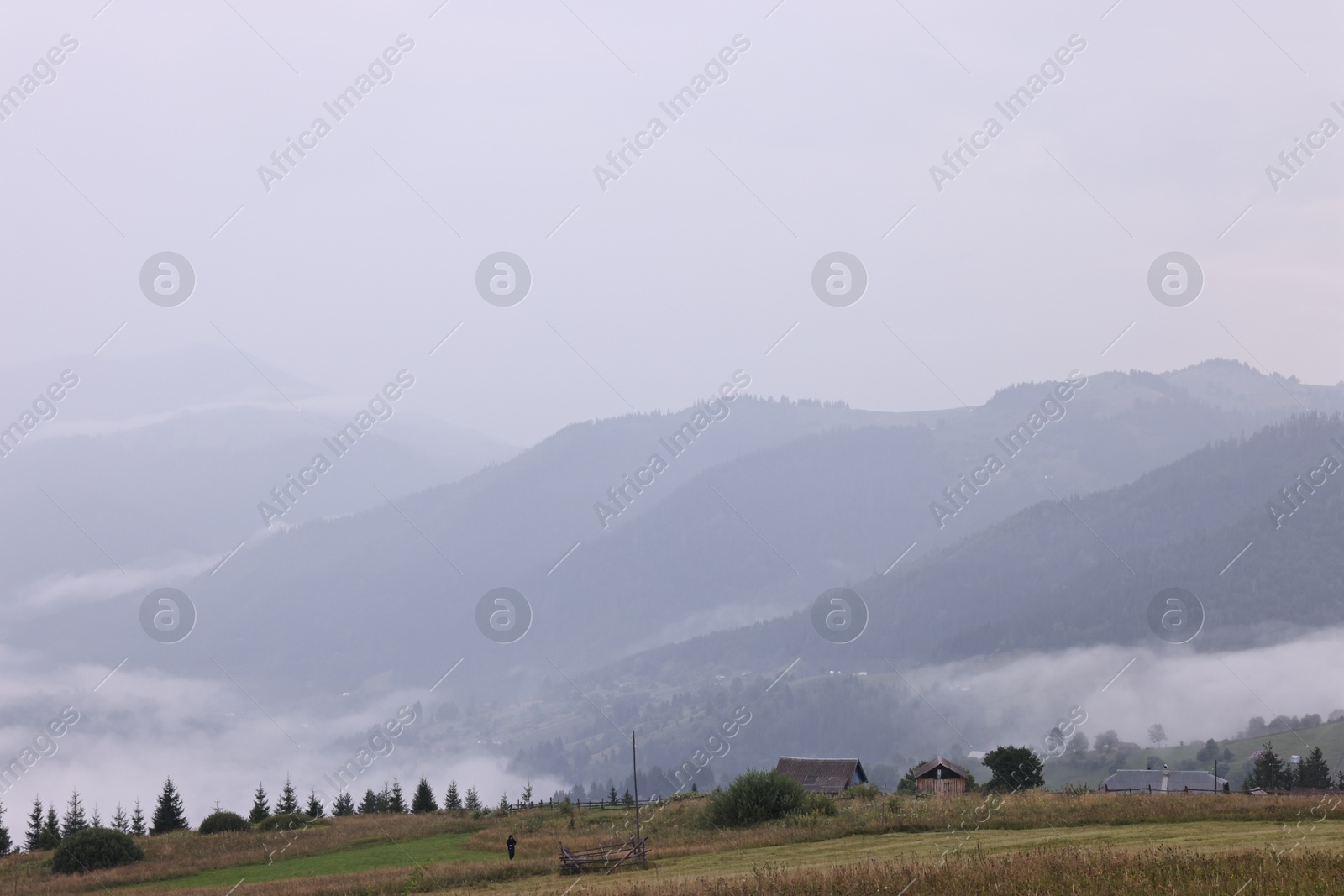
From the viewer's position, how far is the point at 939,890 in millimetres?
18969

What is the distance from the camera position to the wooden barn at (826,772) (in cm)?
9594

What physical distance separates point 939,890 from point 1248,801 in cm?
2381

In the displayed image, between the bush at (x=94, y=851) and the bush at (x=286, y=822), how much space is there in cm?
988

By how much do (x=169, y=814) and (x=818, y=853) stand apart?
221 feet

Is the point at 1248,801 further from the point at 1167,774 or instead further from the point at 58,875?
the point at 1167,774

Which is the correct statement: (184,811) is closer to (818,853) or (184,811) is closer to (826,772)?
(826,772)

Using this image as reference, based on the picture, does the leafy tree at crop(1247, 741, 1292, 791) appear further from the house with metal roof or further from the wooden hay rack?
the wooden hay rack

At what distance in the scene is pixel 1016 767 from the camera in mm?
91625

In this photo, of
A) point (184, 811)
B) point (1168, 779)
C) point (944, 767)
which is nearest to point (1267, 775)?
point (1168, 779)

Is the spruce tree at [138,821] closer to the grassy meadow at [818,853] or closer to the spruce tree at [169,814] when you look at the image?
the spruce tree at [169,814]

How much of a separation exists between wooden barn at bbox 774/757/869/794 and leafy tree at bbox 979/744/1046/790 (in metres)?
11.3

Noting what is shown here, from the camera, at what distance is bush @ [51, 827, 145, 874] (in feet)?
167

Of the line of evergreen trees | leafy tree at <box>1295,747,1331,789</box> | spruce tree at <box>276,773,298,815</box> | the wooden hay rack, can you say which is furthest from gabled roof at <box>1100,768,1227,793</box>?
the wooden hay rack

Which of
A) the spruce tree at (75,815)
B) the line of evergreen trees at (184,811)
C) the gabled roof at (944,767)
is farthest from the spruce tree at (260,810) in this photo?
the gabled roof at (944,767)
